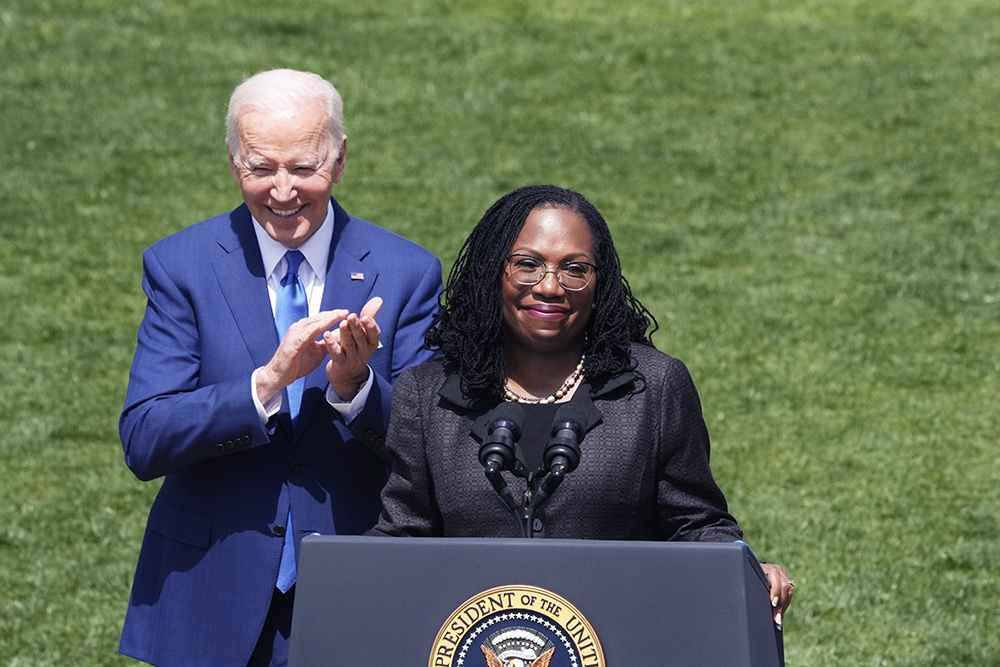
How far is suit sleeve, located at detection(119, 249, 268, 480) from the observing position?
11.5 feet

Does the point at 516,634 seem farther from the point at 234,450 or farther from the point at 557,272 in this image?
the point at 234,450

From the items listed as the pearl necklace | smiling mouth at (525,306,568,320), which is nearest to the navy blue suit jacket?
the pearl necklace

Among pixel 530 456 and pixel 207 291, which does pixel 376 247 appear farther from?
pixel 530 456

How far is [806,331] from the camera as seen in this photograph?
9.40 meters

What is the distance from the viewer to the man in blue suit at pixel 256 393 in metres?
3.57

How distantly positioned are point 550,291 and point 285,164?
780 mm

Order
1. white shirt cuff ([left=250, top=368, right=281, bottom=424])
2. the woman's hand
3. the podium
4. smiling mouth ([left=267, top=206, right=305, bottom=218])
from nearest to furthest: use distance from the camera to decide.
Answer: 1. the podium
2. the woman's hand
3. white shirt cuff ([left=250, top=368, right=281, bottom=424])
4. smiling mouth ([left=267, top=206, right=305, bottom=218])

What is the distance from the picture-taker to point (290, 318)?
3.76 meters

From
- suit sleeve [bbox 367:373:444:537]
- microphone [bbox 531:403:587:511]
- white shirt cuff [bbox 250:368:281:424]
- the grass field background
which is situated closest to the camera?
microphone [bbox 531:403:587:511]

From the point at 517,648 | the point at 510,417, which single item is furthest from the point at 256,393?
the point at 517,648

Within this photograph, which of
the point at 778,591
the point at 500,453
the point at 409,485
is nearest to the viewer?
the point at 500,453

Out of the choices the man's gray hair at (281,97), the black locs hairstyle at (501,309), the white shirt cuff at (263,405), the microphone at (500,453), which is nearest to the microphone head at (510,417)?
the microphone at (500,453)

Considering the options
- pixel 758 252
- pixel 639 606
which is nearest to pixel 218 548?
pixel 639 606

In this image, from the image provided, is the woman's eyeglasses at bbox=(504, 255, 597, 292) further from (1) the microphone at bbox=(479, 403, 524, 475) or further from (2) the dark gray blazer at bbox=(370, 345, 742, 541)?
(1) the microphone at bbox=(479, 403, 524, 475)
